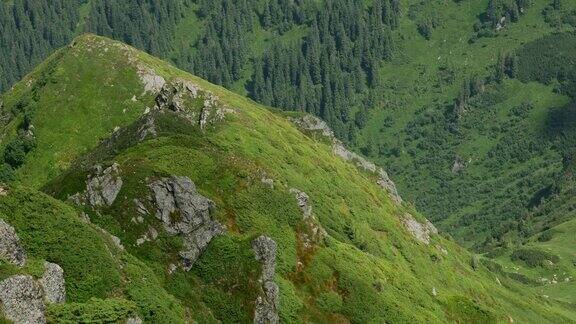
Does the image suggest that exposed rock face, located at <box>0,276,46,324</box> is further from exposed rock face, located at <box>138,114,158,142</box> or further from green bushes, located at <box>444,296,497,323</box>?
green bushes, located at <box>444,296,497,323</box>

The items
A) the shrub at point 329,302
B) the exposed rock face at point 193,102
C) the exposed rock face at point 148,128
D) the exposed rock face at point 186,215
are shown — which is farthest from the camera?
the exposed rock face at point 193,102

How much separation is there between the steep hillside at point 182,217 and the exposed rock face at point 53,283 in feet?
0.92

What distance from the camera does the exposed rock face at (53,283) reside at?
62375 mm

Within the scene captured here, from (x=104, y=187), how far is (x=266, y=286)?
20843 millimetres

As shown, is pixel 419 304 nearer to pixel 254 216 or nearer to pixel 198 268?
pixel 254 216

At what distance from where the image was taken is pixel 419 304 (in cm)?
12569

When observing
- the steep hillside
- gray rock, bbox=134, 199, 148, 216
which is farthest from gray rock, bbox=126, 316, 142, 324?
gray rock, bbox=134, 199, 148, 216

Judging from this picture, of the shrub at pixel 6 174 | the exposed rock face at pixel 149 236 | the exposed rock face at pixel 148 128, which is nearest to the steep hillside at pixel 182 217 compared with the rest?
the exposed rock face at pixel 149 236

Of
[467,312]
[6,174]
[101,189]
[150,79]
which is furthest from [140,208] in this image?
[150,79]

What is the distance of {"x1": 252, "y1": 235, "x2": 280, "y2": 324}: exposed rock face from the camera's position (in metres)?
84.2

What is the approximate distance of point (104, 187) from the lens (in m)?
87.6

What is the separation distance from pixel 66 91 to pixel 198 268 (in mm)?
102630

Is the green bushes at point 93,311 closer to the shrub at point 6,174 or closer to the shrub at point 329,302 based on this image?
the shrub at point 329,302

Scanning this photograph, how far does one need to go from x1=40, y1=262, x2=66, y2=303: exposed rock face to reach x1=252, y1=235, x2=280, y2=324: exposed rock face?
24847 mm
